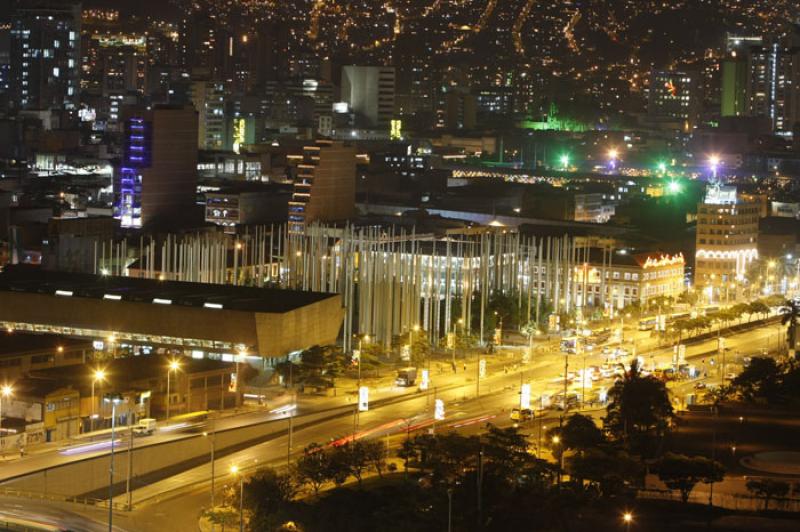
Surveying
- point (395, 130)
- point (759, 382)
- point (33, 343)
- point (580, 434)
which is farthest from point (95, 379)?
point (395, 130)

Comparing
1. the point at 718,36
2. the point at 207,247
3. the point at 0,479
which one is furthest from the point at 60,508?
the point at 718,36

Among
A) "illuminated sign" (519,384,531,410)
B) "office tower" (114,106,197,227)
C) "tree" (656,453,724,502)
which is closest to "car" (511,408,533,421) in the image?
"illuminated sign" (519,384,531,410)

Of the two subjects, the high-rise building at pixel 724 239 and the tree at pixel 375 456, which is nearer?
the tree at pixel 375 456

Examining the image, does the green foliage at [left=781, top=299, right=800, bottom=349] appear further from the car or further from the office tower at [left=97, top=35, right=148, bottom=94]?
the office tower at [left=97, top=35, right=148, bottom=94]

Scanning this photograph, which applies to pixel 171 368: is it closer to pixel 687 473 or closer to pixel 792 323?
pixel 687 473

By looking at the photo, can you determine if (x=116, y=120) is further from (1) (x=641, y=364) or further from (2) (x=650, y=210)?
(1) (x=641, y=364)

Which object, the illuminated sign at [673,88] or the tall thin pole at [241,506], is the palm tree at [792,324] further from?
the illuminated sign at [673,88]

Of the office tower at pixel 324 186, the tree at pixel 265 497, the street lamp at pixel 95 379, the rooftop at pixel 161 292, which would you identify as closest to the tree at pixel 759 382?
the rooftop at pixel 161 292

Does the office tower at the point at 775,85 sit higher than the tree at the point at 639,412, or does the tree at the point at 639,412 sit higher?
the office tower at the point at 775,85
